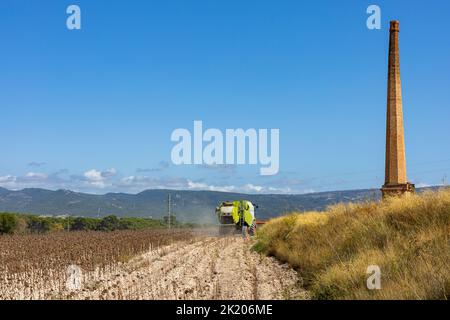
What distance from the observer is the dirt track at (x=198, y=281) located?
11.2 metres

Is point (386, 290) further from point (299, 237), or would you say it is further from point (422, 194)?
point (299, 237)

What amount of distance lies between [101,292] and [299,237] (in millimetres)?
9428

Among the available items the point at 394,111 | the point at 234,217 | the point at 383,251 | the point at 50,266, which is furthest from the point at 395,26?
the point at 50,266

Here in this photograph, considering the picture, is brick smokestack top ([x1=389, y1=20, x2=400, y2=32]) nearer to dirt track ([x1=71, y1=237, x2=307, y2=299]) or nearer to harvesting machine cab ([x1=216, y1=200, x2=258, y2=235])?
harvesting machine cab ([x1=216, y1=200, x2=258, y2=235])

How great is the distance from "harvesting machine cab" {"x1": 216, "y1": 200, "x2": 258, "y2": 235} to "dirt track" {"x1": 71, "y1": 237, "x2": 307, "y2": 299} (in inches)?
913

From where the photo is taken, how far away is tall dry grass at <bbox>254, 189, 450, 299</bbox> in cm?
935

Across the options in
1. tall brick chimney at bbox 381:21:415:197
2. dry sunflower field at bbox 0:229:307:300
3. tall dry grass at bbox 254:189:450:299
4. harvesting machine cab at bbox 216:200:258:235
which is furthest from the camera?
harvesting machine cab at bbox 216:200:258:235

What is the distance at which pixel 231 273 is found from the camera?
1537 centimetres

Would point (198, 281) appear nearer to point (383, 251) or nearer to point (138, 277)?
point (138, 277)

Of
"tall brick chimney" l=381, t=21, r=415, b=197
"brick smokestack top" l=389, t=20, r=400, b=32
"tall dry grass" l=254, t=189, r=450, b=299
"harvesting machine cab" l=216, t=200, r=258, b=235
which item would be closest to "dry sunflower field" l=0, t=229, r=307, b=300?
"tall dry grass" l=254, t=189, r=450, b=299

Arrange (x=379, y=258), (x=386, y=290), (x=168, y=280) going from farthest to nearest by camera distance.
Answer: (x=168, y=280) < (x=379, y=258) < (x=386, y=290)

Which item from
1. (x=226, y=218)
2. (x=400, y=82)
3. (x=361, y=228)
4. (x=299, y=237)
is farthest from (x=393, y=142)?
(x=361, y=228)

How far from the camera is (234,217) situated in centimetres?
4300

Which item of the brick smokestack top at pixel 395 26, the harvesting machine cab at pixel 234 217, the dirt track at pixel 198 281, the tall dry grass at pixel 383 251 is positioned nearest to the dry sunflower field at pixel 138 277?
the dirt track at pixel 198 281
